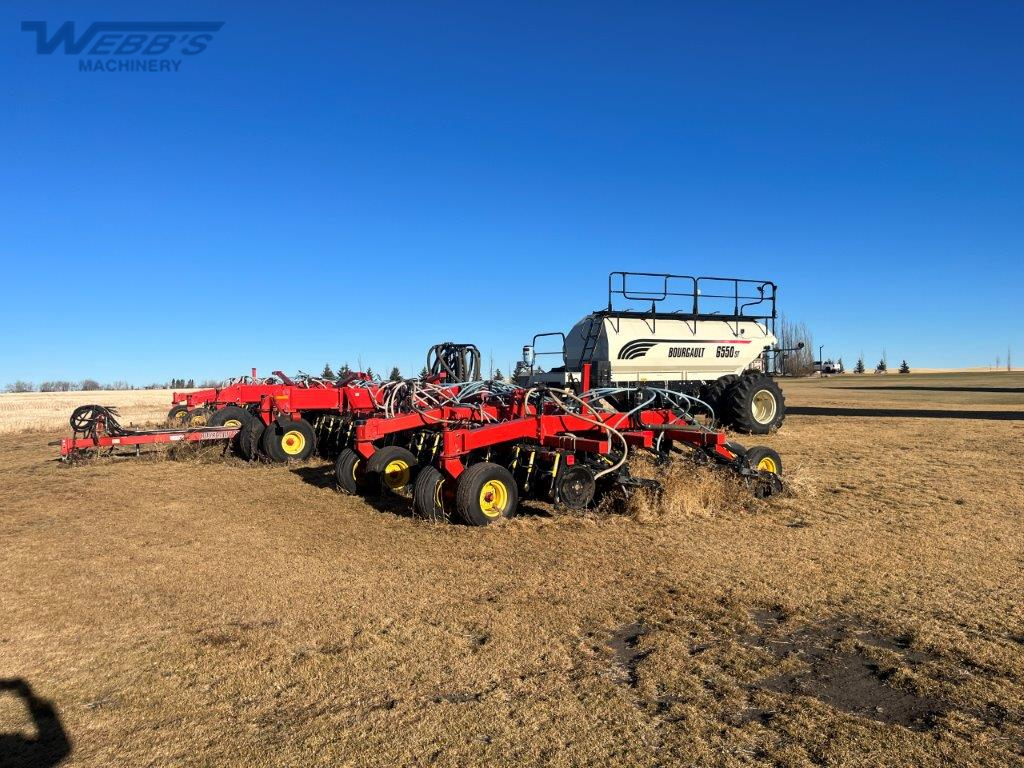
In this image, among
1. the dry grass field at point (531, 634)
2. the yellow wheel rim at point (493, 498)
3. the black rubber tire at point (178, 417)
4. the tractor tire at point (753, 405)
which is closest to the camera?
the dry grass field at point (531, 634)

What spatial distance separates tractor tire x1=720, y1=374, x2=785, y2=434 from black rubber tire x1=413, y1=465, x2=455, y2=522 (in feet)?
25.6

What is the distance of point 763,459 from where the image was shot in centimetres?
773

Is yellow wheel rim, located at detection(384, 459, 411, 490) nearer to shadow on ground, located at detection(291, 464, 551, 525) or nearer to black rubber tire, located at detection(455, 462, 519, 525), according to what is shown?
shadow on ground, located at detection(291, 464, 551, 525)

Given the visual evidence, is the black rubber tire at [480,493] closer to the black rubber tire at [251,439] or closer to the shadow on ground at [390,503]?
the shadow on ground at [390,503]

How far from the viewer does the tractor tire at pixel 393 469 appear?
25.7 feet

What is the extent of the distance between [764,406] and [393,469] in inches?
323

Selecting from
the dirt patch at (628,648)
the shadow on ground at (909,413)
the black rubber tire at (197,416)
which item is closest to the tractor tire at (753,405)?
the shadow on ground at (909,413)

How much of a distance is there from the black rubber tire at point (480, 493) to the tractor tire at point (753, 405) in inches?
297

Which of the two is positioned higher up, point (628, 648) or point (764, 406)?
point (764, 406)

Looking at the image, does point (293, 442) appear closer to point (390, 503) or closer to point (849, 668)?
point (390, 503)

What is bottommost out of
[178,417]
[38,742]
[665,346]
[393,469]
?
[38,742]

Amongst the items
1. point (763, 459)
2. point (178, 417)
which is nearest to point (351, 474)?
point (763, 459)

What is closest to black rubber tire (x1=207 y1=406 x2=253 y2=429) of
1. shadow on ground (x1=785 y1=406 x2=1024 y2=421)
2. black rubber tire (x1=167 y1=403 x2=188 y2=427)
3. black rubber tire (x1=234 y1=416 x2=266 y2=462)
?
black rubber tire (x1=234 y1=416 x2=266 y2=462)

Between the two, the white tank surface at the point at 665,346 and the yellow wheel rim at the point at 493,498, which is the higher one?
the white tank surface at the point at 665,346
